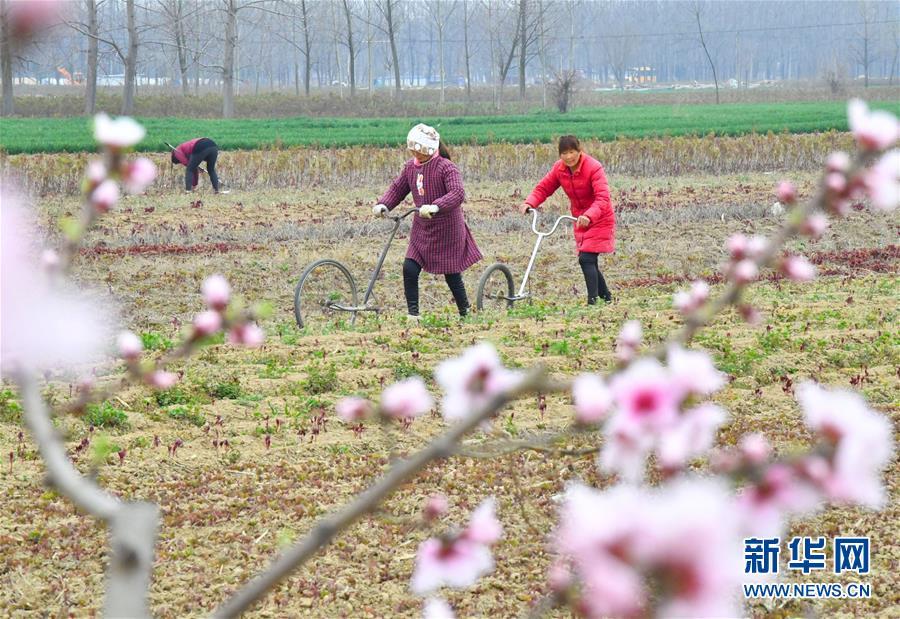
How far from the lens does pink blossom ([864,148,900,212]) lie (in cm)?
75

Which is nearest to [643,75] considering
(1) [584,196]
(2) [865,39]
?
(2) [865,39]

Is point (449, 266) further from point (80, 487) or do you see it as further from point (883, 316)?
point (80, 487)

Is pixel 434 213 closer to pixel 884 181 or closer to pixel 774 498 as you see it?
pixel 884 181

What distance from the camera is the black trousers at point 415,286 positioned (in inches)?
314

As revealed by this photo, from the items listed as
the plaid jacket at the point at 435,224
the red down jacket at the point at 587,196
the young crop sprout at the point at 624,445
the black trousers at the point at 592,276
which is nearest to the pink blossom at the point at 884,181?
the young crop sprout at the point at 624,445

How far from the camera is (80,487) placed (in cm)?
82

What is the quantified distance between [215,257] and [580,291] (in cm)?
382

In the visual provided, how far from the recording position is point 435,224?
25.8 feet

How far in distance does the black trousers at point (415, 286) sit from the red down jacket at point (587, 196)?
78 cm

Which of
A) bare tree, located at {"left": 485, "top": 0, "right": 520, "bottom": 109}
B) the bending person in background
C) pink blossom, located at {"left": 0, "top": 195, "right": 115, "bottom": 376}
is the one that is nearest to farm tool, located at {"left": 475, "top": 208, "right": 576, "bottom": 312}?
pink blossom, located at {"left": 0, "top": 195, "right": 115, "bottom": 376}

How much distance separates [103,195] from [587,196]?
7.56 meters

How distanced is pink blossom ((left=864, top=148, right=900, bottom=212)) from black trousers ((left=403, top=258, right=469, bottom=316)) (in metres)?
7.08

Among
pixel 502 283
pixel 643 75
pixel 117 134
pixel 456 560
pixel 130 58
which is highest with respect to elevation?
pixel 643 75

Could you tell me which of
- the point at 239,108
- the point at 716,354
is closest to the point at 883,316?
the point at 716,354
